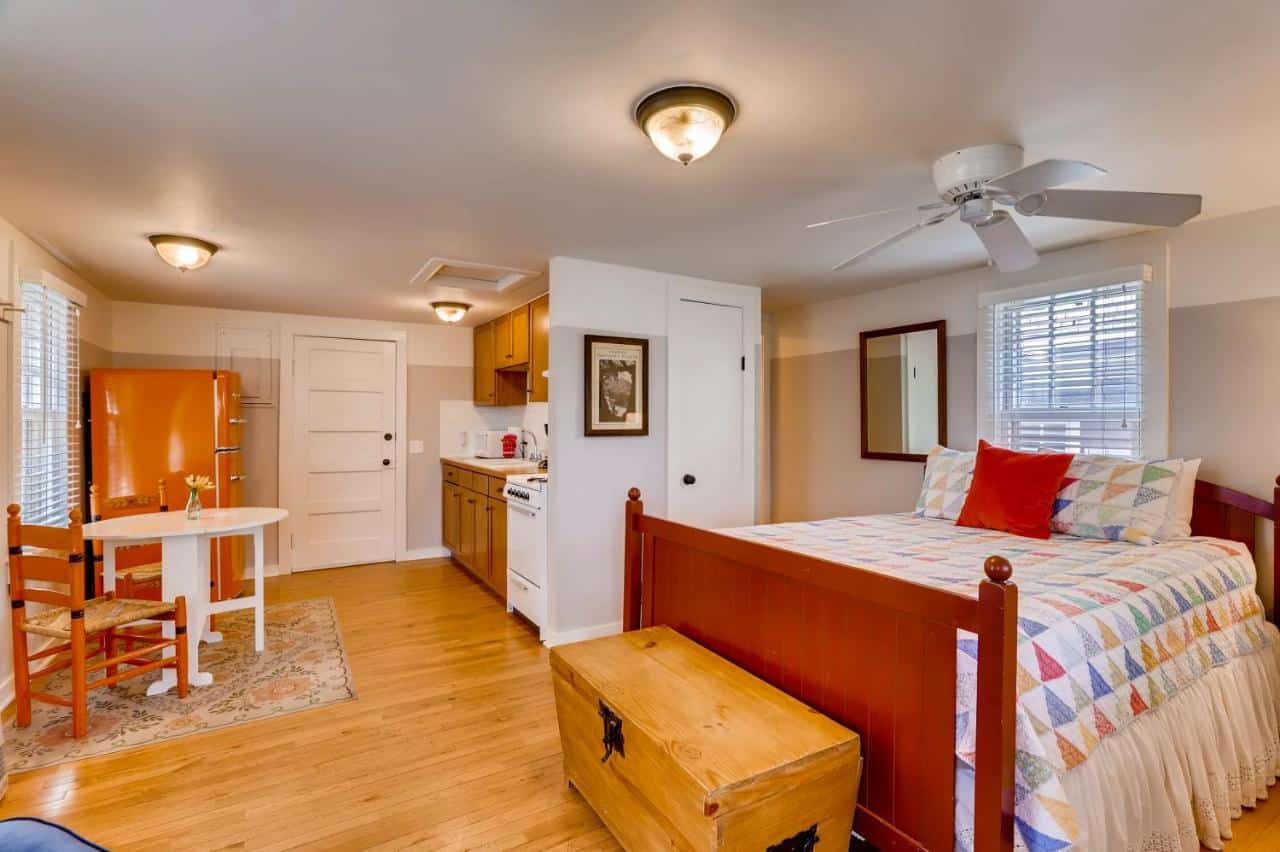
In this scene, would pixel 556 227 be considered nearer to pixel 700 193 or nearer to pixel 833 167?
pixel 700 193

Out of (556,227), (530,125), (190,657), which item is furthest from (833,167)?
(190,657)

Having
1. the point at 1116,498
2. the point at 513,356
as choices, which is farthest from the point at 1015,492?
the point at 513,356

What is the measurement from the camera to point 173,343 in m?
4.73

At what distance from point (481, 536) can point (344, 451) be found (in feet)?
5.64

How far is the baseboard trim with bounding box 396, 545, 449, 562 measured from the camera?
5.54 m

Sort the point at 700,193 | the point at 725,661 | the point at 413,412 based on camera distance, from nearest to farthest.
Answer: the point at 725,661 < the point at 700,193 < the point at 413,412

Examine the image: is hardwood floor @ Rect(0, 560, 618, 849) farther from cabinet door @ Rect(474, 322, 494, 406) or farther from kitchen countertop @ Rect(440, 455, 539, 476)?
cabinet door @ Rect(474, 322, 494, 406)

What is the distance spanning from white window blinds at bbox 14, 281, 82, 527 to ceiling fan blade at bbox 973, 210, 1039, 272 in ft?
13.6

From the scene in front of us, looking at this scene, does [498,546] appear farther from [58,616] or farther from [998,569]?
[998,569]

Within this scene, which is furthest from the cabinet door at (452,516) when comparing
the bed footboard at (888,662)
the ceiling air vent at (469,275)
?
the bed footboard at (888,662)

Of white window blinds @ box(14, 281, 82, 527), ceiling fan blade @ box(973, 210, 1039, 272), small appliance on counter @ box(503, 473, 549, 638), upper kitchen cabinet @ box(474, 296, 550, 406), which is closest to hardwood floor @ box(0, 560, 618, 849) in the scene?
small appliance on counter @ box(503, 473, 549, 638)

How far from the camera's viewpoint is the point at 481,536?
456 centimetres

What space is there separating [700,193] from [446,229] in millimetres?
1271

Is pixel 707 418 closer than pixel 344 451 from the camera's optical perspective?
Yes
